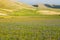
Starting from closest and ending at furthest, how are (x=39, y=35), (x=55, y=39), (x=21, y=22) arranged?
(x=55, y=39), (x=39, y=35), (x=21, y=22)

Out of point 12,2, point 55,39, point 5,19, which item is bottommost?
point 55,39

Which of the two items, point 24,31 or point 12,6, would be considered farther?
point 12,6

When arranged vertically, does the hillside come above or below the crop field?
above

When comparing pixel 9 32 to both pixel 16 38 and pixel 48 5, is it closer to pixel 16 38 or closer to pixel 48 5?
pixel 16 38

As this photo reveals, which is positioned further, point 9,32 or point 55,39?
point 9,32

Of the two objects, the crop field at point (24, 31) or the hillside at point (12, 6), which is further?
the hillside at point (12, 6)

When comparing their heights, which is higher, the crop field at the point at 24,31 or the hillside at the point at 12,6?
the hillside at the point at 12,6

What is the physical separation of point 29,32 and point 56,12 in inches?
107

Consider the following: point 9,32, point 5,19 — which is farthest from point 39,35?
point 5,19

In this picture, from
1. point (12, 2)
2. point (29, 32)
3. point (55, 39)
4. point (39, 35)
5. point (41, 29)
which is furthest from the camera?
point (12, 2)

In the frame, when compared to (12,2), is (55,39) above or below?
below

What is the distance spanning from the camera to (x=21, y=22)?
592 cm

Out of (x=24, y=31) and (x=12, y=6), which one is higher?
(x=12, y=6)

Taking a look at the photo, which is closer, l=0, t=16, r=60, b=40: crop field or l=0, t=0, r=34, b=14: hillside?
l=0, t=16, r=60, b=40: crop field
